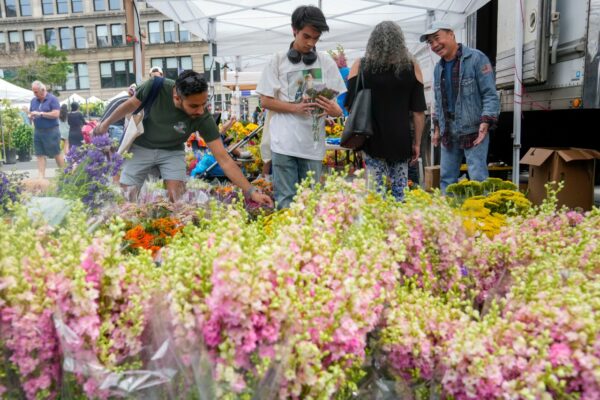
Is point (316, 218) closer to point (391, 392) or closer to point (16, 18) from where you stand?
point (391, 392)

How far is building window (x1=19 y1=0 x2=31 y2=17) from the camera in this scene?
5122 centimetres

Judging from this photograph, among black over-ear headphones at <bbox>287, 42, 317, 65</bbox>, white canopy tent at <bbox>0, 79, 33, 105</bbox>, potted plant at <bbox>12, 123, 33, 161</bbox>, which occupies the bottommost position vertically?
potted plant at <bbox>12, 123, 33, 161</bbox>

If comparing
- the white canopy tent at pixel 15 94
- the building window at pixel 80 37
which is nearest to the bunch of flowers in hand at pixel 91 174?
the white canopy tent at pixel 15 94

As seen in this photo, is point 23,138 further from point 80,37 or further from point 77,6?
point 77,6

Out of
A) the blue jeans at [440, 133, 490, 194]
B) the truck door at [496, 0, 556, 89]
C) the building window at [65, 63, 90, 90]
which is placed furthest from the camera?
the building window at [65, 63, 90, 90]

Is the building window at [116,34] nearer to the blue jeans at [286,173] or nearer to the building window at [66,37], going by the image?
the building window at [66,37]

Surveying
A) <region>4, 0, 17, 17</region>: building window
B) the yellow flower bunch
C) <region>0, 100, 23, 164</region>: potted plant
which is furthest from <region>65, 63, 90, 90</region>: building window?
the yellow flower bunch

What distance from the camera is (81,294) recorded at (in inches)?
43.1

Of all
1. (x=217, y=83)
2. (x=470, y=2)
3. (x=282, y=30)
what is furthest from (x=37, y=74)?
(x=470, y=2)

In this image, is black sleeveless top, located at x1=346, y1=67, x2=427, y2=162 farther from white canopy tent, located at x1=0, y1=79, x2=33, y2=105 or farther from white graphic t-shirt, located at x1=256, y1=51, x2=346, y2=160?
white canopy tent, located at x1=0, y1=79, x2=33, y2=105

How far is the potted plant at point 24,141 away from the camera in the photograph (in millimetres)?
20172

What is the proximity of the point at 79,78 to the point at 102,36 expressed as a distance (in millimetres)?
4536

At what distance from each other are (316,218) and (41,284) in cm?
71

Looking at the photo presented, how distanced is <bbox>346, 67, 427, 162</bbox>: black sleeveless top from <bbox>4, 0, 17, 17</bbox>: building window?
57606mm
